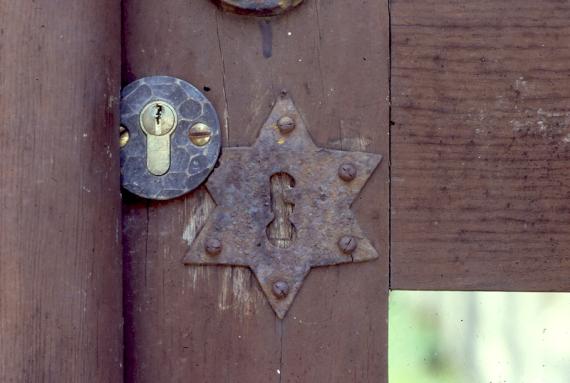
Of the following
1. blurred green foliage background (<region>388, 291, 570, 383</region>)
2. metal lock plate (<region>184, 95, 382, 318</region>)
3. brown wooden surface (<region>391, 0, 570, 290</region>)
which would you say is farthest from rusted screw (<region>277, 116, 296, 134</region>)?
blurred green foliage background (<region>388, 291, 570, 383</region>)

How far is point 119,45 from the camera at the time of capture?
0.83m

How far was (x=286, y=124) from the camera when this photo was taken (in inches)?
34.1

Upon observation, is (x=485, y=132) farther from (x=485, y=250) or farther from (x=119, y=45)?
(x=119, y=45)

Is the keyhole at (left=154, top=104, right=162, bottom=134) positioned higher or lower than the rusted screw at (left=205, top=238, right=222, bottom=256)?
higher

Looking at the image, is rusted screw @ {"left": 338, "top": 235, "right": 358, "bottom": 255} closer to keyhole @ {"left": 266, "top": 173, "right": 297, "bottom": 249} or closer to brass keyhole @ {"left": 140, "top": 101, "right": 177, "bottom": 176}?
keyhole @ {"left": 266, "top": 173, "right": 297, "bottom": 249}

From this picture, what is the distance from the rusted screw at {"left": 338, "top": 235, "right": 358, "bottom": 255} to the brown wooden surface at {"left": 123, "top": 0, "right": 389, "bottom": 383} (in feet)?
0.07

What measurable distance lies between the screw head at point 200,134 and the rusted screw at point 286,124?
0.08 metres

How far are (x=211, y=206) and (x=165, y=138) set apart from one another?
0.09 m

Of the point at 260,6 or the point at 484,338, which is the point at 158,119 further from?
the point at 484,338

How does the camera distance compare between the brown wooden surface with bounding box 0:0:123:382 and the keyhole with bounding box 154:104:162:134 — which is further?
the keyhole with bounding box 154:104:162:134

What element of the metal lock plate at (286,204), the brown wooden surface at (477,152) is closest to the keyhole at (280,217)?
the metal lock plate at (286,204)

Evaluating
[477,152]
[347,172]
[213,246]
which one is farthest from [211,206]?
[477,152]

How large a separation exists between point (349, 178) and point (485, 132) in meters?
0.17

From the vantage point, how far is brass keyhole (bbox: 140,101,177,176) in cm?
86
